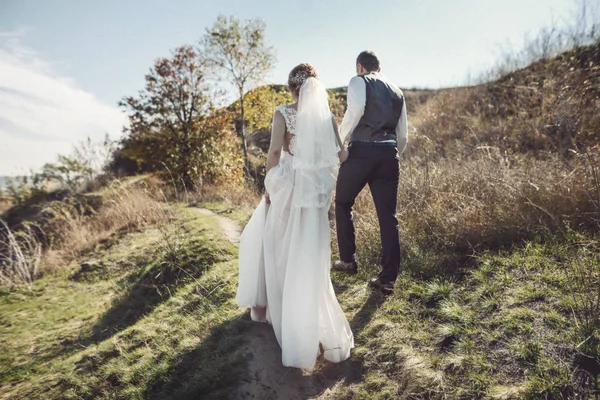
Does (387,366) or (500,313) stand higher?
(500,313)

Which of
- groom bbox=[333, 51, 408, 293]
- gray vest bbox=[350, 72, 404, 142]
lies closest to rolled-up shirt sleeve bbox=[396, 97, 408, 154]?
groom bbox=[333, 51, 408, 293]

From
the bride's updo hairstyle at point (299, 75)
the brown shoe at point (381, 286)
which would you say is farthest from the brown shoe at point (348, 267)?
the bride's updo hairstyle at point (299, 75)

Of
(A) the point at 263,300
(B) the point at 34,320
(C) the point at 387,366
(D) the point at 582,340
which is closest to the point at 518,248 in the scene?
(D) the point at 582,340

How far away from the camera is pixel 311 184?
9.05 ft

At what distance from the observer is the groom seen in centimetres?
332

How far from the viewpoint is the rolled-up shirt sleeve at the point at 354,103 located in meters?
3.29

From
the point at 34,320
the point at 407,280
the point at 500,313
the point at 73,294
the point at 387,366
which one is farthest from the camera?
the point at 73,294

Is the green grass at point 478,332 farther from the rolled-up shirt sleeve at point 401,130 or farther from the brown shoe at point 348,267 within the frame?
the rolled-up shirt sleeve at point 401,130

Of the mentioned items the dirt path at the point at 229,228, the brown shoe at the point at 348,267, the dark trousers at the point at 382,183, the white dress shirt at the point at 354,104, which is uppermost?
the white dress shirt at the point at 354,104

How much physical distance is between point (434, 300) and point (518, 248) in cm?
122

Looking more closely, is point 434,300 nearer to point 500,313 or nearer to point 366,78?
point 500,313

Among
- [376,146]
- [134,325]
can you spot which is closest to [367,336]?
[376,146]

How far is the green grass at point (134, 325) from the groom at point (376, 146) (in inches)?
67.2

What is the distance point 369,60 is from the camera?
3449 millimetres
